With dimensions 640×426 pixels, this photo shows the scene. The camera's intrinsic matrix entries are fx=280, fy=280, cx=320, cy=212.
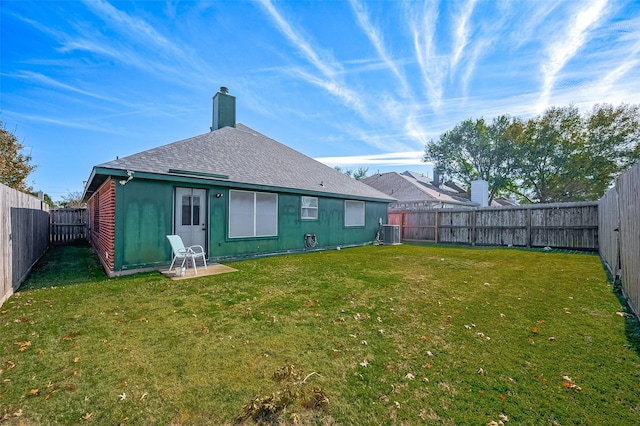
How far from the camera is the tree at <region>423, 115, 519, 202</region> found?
28.4 meters

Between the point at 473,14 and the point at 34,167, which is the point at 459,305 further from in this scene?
the point at 34,167

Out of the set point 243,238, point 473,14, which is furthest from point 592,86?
point 243,238

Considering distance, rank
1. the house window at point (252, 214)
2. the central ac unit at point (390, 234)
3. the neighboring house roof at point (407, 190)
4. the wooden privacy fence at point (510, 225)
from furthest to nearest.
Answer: the neighboring house roof at point (407, 190) < the central ac unit at point (390, 234) < the wooden privacy fence at point (510, 225) < the house window at point (252, 214)

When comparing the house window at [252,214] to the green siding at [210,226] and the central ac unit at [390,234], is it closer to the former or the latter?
the green siding at [210,226]

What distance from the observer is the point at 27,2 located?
634 centimetres

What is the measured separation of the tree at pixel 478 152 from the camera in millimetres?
28359

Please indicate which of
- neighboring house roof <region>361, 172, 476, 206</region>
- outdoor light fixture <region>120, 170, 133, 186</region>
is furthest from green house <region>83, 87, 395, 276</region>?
neighboring house roof <region>361, 172, 476, 206</region>

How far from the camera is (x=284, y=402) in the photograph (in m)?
2.07

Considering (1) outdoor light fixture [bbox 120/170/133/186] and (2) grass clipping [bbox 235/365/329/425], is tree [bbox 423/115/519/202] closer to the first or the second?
(1) outdoor light fixture [bbox 120/170/133/186]

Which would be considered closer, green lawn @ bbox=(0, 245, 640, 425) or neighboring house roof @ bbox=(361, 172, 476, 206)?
green lawn @ bbox=(0, 245, 640, 425)

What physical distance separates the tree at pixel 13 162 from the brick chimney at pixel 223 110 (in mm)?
13027

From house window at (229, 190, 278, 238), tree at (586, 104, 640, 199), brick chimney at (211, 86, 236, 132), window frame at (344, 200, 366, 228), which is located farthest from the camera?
tree at (586, 104, 640, 199)

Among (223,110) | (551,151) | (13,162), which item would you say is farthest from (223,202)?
(551,151)

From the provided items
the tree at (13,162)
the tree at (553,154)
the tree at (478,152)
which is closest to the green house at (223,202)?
the tree at (13,162)
